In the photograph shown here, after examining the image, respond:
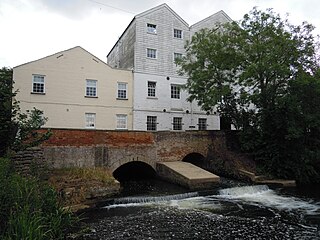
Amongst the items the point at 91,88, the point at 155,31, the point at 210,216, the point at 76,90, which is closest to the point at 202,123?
the point at 155,31

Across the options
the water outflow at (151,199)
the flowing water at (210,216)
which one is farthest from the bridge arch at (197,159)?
the water outflow at (151,199)


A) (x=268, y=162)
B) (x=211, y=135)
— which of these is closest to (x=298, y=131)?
(x=268, y=162)

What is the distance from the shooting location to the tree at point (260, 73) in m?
14.6

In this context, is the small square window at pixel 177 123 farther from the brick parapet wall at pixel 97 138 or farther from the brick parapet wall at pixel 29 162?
the brick parapet wall at pixel 29 162

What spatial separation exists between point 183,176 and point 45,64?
12939mm

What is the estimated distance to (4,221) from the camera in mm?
5000

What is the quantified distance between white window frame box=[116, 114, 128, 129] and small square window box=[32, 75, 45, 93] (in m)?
5.77

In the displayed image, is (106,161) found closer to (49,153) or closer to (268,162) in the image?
(49,153)

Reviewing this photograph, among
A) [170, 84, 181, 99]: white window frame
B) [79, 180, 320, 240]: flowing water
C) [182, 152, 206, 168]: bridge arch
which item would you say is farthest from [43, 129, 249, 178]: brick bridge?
[170, 84, 181, 99]: white window frame

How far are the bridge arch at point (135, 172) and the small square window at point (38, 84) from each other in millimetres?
8050

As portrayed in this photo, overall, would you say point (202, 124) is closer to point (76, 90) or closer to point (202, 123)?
point (202, 123)

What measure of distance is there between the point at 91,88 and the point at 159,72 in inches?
231

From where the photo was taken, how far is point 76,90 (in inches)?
757

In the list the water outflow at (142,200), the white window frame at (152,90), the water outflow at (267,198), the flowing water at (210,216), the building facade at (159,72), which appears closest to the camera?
the flowing water at (210,216)
